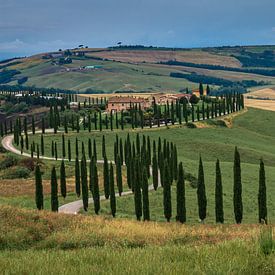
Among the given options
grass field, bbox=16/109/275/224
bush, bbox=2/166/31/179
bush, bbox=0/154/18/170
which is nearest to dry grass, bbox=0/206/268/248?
grass field, bbox=16/109/275/224

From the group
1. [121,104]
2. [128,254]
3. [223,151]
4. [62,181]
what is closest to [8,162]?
[62,181]

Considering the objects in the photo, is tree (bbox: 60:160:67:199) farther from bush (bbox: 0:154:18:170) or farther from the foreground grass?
the foreground grass

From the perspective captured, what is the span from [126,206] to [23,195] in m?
16.4

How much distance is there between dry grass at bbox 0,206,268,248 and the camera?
1778 centimetres

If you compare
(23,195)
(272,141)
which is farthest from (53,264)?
(272,141)

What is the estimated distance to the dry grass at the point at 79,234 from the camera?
17.8 meters

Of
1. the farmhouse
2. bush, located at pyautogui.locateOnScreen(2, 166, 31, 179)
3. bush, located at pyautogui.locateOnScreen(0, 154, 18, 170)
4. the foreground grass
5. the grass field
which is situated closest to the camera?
the foreground grass

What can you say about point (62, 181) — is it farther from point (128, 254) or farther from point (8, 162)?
point (128, 254)

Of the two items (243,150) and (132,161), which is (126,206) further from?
(243,150)

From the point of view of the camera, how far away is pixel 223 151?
416 ft

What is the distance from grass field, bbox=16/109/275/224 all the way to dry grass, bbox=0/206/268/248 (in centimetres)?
3562

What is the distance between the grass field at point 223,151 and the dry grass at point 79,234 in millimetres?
35623

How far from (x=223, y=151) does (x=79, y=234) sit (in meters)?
110

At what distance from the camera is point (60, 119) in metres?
158
